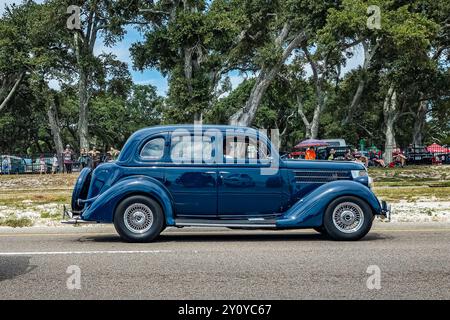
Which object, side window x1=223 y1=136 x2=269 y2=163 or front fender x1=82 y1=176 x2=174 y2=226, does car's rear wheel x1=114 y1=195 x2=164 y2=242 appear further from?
side window x1=223 y1=136 x2=269 y2=163

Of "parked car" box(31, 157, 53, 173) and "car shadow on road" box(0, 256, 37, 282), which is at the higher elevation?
"parked car" box(31, 157, 53, 173)

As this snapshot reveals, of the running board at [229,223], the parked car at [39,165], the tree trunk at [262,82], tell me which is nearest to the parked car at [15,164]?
the parked car at [39,165]

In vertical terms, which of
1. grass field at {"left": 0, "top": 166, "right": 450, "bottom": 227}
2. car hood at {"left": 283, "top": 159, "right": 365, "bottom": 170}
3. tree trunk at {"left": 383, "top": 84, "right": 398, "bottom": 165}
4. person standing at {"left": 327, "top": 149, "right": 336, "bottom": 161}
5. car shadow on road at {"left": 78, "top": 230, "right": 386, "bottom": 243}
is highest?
tree trunk at {"left": 383, "top": 84, "right": 398, "bottom": 165}

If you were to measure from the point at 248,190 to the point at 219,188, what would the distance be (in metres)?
0.48

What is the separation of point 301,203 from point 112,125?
58721 mm

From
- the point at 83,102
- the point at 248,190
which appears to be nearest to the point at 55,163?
the point at 83,102

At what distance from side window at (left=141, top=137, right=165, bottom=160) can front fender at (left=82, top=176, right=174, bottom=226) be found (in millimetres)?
498

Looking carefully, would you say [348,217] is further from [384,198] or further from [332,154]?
[332,154]

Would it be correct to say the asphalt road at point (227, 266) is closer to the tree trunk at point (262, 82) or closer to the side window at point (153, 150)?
the side window at point (153, 150)

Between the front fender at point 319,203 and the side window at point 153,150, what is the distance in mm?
2307

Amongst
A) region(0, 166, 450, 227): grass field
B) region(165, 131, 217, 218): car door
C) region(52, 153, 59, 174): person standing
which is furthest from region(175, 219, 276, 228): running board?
region(52, 153, 59, 174): person standing

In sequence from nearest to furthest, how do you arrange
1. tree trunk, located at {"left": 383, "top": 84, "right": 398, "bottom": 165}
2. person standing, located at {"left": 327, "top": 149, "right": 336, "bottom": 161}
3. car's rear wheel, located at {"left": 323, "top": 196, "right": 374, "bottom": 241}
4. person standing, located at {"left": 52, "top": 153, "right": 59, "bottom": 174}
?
car's rear wheel, located at {"left": 323, "top": 196, "right": 374, "bottom": 241} → person standing, located at {"left": 327, "top": 149, "right": 336, "bottom": 161} → person standing, located at {"left": 52, "top": 153, "right": 59, "bottom": 174} → tree trunk, located at {"left": 383, "top": 84, "right": 398, "bottom": 165}

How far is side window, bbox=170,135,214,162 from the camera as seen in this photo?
942cm

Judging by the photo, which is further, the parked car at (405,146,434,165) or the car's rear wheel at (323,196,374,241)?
the parked car at (405,146,434,165)
